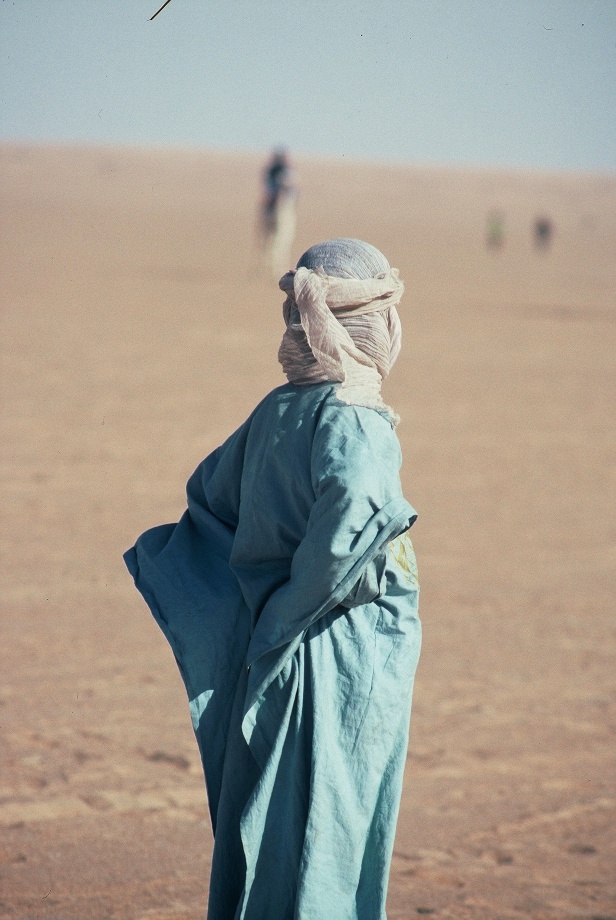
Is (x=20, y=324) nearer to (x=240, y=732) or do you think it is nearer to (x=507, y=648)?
(x=507, y=648)

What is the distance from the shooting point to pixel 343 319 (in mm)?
2457

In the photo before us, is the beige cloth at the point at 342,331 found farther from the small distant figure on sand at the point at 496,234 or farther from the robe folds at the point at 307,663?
the small distant figure on sand at the point at 496,234

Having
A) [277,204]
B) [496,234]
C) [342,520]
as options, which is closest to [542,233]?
[496,234]

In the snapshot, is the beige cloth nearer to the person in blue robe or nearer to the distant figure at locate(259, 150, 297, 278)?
the person in blue robe

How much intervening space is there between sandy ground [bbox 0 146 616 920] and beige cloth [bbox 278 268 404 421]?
1.94 m

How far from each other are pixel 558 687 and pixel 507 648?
50cm

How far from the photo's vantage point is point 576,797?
14.7 ft

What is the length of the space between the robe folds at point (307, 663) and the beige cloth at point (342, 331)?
47 mm

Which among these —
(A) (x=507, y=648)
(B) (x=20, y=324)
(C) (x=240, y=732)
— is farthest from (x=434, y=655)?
(B) (x=20, y=324)

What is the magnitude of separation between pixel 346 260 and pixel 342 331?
0.54ft

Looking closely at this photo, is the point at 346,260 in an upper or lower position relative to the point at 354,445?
upper

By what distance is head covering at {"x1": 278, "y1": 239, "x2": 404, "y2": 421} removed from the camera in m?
2.38

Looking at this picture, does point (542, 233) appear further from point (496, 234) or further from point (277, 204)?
point (277, 204)

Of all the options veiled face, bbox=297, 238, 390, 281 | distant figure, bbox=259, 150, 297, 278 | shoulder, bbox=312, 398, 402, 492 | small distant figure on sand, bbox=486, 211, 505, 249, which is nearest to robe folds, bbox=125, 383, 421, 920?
shoulder, bbox=312, 398, 402, 492
